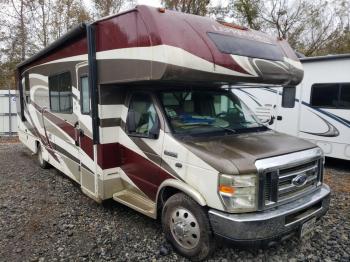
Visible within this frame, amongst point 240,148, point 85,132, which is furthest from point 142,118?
point 240,148

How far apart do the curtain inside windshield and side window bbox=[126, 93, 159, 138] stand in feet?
0.66

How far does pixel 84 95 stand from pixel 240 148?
2.72 m

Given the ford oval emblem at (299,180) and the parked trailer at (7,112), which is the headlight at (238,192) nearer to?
the ford oval emblem at (299,180)

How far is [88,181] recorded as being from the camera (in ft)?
17.4

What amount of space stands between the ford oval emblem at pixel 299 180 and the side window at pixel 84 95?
3111 mm

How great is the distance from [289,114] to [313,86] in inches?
38.2

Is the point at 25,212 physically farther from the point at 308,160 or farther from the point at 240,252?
the point at 308,160

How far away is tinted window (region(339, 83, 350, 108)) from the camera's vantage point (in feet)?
25.5

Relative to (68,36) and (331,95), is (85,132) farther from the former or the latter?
(331,95)

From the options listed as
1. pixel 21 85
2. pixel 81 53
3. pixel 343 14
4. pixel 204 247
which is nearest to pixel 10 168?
pixel 21 85

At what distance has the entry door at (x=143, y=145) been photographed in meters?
4.14

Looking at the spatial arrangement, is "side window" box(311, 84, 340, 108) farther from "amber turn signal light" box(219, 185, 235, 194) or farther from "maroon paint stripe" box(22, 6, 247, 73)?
"amber turn signal light" box(219, 185, 235, 194)

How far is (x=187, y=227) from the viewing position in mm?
3719

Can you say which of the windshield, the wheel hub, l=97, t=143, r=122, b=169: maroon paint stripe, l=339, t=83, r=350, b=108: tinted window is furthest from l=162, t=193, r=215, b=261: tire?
l=339, t=83, r=350, b=108: tinted window
